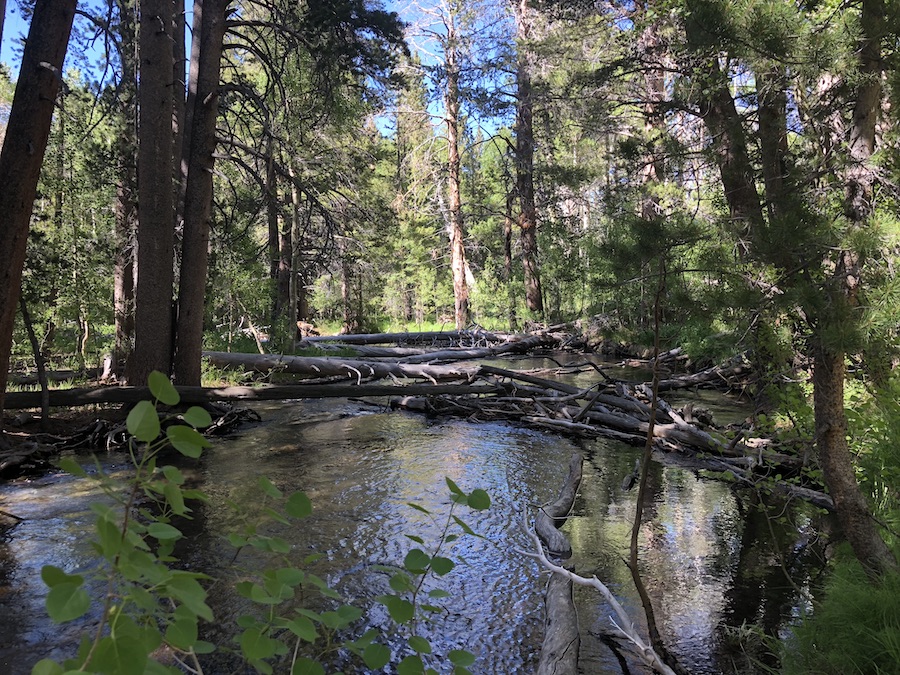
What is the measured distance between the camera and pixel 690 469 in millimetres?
7039

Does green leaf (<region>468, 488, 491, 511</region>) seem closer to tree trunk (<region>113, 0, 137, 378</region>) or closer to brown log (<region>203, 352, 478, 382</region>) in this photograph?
tree trunk (<region>113, 0, 137, 378</region>)

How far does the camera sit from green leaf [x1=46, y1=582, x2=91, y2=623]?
106 centimetres

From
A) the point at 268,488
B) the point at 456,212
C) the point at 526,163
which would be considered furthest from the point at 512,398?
the point at 526,163

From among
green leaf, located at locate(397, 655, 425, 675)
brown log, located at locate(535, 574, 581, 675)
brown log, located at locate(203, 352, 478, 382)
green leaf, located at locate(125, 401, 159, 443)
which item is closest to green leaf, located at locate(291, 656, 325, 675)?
green leaf, located at locate(397, 655, 425, 675)

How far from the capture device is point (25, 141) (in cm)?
541

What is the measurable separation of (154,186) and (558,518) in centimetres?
673

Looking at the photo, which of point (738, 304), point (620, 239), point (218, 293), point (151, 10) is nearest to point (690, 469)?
point (620, 239)

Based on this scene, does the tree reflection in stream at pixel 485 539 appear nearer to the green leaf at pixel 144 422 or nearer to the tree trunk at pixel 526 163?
the green leaf at pixel 144 422

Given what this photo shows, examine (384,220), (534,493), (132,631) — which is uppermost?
(384,220)

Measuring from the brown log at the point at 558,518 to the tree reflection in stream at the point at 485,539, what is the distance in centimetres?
19

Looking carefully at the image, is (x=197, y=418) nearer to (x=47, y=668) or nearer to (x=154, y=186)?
(x=47, y=668)

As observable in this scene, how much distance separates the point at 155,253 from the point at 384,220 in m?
12.7

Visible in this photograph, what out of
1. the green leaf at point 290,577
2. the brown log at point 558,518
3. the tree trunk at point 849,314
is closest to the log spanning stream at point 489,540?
the brown log at point 558,518

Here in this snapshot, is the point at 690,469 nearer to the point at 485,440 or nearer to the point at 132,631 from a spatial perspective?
the point at 485,440
